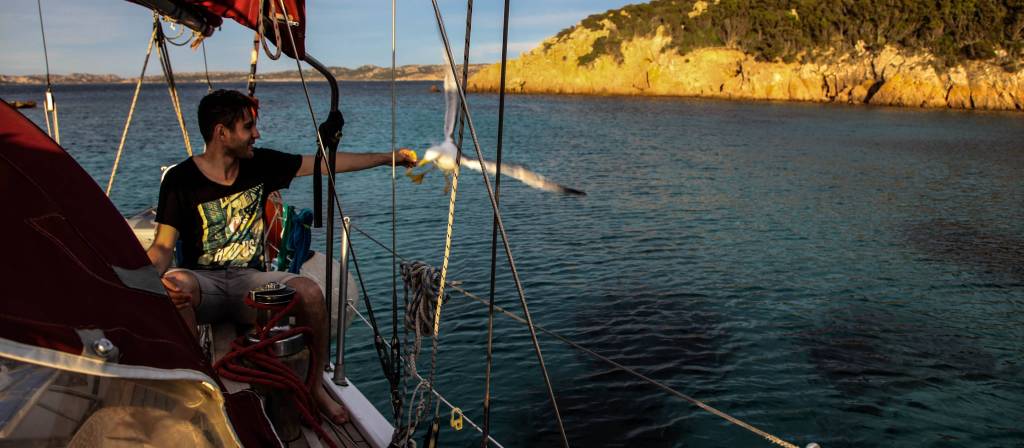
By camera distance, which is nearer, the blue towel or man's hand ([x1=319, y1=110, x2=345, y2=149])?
man's hand ([x1=319, y1=110, x2=345, y2=149])

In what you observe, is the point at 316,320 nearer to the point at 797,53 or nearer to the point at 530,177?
the point at 530,177

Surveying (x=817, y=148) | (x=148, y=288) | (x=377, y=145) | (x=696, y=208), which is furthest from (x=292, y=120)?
(x=148, y=288)

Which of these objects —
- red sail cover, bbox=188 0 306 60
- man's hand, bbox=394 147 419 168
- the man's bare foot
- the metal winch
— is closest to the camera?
the metal winch

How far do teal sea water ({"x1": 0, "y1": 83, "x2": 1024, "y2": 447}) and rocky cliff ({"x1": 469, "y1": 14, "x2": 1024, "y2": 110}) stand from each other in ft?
145

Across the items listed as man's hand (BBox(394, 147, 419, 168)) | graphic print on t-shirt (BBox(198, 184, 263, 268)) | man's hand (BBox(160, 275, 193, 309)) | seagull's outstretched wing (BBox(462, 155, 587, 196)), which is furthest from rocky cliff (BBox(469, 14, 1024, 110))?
man's hand (BBox(160, 275, 193, 309))

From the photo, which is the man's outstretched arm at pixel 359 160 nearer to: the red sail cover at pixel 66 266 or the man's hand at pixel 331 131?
the man's hand at pixel 331 131

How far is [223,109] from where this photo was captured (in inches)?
175

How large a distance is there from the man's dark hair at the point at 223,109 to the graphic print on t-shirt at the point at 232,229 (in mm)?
396

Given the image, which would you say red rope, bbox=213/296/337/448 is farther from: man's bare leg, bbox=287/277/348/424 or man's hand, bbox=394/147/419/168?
man's hand, bbox=394/147/419/168

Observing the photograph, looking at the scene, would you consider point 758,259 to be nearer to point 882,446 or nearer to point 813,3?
point 882,446

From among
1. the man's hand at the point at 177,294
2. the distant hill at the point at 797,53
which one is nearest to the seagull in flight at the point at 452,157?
the man's hand at the point at 177,294

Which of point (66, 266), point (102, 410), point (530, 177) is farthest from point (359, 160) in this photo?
point (102, 410)

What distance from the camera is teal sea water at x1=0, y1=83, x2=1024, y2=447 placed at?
9.02 metres

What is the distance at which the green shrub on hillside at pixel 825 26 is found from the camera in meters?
75.9
